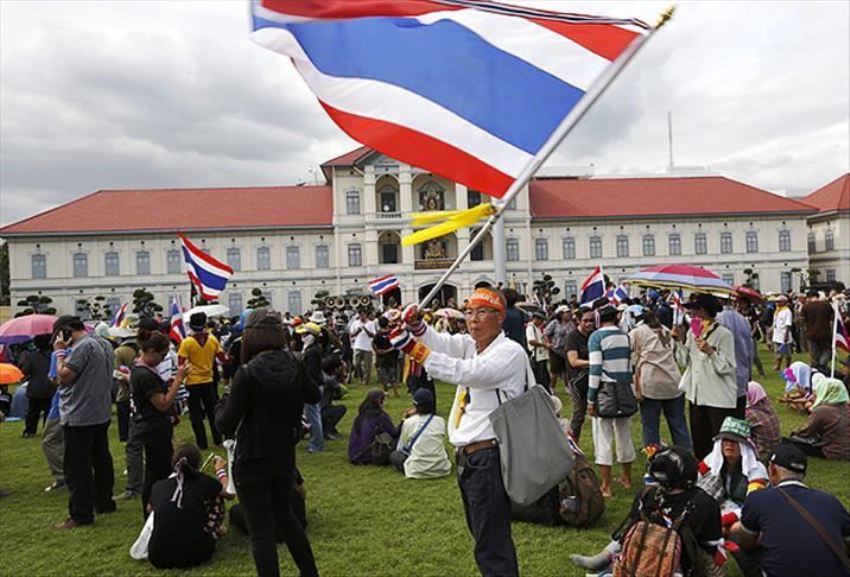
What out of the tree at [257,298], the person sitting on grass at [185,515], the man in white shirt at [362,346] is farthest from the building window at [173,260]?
the person sitting on grass at [185,515]

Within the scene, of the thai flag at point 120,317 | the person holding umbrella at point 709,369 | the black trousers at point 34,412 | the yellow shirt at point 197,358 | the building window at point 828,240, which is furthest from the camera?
the building window at point 828,240

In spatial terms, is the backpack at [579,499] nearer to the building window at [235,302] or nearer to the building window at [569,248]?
the building window at [235,302]

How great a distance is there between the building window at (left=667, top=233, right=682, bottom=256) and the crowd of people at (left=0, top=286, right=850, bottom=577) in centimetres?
4144

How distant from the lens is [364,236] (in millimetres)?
47594

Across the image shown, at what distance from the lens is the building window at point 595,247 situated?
4956cm

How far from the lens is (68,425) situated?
568cm

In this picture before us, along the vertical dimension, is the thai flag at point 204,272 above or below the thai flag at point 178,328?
above

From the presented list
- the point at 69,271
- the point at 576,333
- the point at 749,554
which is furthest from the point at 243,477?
the point at 69,271

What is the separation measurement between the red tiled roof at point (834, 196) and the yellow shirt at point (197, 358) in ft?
182

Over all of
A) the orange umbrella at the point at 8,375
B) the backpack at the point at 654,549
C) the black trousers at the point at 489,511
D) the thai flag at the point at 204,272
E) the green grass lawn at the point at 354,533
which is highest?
the thai flag at the point at 204,272

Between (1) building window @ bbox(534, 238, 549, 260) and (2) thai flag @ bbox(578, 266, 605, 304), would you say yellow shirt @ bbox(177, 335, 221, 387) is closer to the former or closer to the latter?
(2) thai flag @ bbox(578, 266, 605, 304)

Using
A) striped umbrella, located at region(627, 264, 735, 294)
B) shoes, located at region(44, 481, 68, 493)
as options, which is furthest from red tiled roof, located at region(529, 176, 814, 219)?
shoes, located at region(44, 481, 68, 493)

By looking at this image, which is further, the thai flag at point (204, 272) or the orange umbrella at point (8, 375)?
the thai flag at point (204, 272)

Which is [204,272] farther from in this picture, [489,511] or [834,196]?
[834,196]
